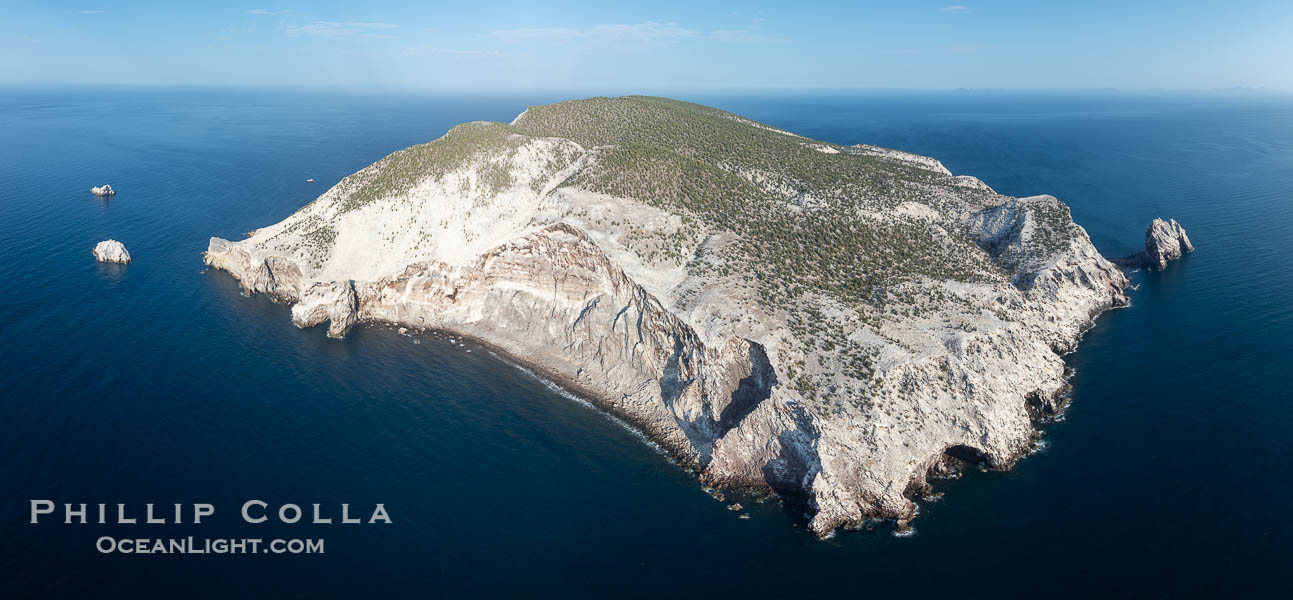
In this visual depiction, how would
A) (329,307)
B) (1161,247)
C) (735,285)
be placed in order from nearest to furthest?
(735,285), (329,307), (1161,247)

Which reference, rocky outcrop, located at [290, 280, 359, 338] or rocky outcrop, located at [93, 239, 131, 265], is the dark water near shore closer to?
rocky outcrop, located at [290, 280, 359, 338]

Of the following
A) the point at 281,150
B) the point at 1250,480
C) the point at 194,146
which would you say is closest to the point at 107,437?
the point at 1250,480

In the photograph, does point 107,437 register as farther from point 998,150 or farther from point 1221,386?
point 998,150

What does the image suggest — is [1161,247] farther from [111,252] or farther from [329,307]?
[111,252]

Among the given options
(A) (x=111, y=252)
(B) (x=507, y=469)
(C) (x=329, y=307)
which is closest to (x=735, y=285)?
(B) (x=507, y=469)

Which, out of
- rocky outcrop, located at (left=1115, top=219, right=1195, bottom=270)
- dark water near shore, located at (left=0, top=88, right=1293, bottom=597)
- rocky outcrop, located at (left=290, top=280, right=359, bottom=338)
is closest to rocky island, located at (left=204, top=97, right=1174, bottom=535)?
rocky outcrop, located at (left=290, top=280, right=359, bottom=338)
